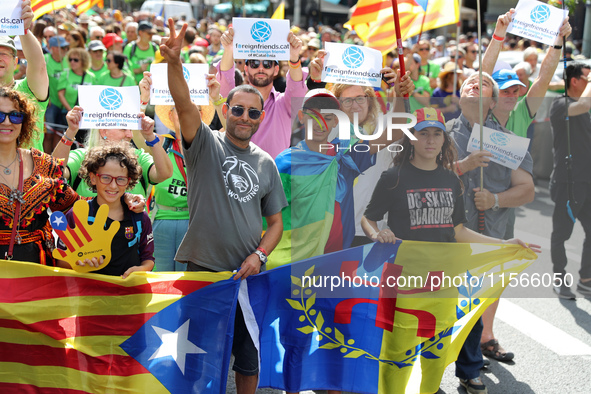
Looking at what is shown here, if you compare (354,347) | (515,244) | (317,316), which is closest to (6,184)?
(317,316)

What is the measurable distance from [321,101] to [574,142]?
116 inches

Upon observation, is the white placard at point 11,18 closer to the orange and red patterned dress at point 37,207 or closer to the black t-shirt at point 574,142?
the orange and red patterned dress at point 37,207

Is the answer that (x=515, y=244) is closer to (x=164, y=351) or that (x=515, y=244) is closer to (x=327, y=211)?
(x=327, y=211)

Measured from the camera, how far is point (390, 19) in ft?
22.6

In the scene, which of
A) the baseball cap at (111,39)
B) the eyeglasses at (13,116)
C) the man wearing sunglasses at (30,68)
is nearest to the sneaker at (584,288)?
the man wearing sunglasses at (30,68)

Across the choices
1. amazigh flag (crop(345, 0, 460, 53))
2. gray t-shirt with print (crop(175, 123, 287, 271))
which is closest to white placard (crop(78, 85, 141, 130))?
gray t-shirt with print (crop(175, 123, 287, 271))

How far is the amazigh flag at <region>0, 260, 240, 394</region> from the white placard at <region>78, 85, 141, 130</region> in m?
1.15

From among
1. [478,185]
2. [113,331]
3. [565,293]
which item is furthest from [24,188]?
[565,293]

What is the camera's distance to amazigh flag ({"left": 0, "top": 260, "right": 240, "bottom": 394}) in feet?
11.2

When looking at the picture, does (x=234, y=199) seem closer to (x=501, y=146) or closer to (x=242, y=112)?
(x=242, y=112)

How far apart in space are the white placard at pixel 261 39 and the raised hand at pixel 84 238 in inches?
77.5

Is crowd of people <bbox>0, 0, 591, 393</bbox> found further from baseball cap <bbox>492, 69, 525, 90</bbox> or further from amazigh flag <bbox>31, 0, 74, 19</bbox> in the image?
amazigh flag <bbox>31, 0, 74, 19</bbox>

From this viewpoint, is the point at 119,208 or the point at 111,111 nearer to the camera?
the point at 119,208

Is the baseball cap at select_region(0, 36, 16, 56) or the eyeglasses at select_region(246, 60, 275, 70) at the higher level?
the baseball cap at select_region(0, 36, 16, 56)
